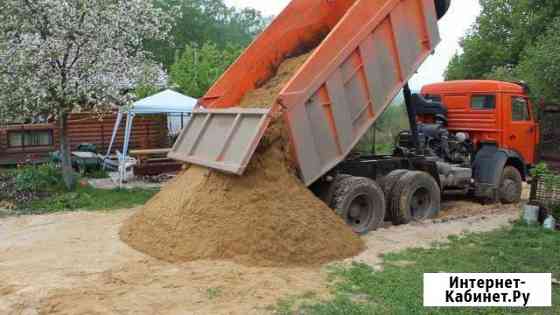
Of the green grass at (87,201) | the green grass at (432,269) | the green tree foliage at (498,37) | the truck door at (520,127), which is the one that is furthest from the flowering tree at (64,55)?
the green tree foliage at (498,37)

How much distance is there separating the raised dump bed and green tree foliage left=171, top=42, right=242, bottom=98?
16.4 metres

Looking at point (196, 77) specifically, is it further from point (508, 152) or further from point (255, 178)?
point (255, 178)

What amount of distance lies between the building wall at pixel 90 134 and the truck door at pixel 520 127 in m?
12.5

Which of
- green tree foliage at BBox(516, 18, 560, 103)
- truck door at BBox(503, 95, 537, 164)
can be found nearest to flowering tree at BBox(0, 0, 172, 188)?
truck door at BBox(503, 95, 537, 164)

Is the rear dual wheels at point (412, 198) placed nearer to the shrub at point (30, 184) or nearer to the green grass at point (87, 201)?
the green grass at point (87, 201)

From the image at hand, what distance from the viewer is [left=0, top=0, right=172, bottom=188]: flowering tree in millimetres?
10977

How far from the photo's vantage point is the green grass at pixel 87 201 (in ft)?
35.5

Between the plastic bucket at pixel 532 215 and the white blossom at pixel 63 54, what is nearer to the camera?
the plastic bucket at pixel 532 215

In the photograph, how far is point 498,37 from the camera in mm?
22812

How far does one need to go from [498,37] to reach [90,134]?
54.0 ft

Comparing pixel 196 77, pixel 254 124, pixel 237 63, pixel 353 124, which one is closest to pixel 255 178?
pixel 254 124

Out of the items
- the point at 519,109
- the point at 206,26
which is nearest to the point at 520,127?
the point at 519,109

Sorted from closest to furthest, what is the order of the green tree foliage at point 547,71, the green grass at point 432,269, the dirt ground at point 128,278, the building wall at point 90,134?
the green grass at point 432,269, the dirt ground at point 128,278, the green tree foliage at point 547,71, the building wall at point 90,134

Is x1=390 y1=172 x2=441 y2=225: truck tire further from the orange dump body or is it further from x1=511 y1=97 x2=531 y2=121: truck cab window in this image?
x1=511 y1=97 x2=531 y2=121: truck cab window
